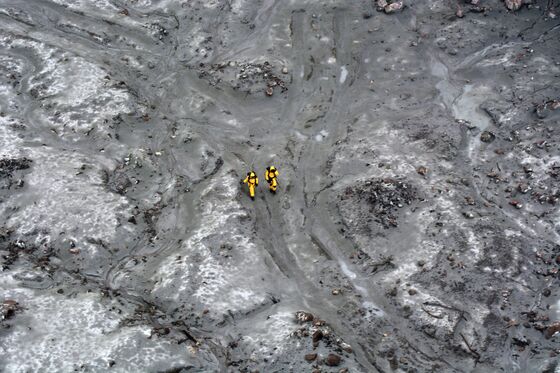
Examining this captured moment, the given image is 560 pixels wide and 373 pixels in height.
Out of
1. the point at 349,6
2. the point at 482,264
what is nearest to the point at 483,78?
the point at 349,6

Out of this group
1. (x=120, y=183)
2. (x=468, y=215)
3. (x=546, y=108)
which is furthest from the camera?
(x=546, y=108)

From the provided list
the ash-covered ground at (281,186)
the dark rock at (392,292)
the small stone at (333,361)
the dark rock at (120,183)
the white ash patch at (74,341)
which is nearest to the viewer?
the white ash patch at (74,341)

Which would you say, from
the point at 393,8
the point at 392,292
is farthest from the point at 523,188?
the point at 393,8

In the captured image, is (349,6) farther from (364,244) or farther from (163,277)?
(163,277)

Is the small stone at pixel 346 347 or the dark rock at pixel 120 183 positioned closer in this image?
the small stone at pixel 346 347

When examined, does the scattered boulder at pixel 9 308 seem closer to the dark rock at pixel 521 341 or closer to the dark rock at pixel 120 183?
the dark rock at pixel 120 183

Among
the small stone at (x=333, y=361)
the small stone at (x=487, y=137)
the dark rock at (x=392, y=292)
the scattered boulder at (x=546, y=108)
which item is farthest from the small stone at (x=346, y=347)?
the scattered boulder at (x=546, y=108)

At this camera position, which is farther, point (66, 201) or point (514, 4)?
point (514, 4)

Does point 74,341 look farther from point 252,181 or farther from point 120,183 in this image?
point 252,181
